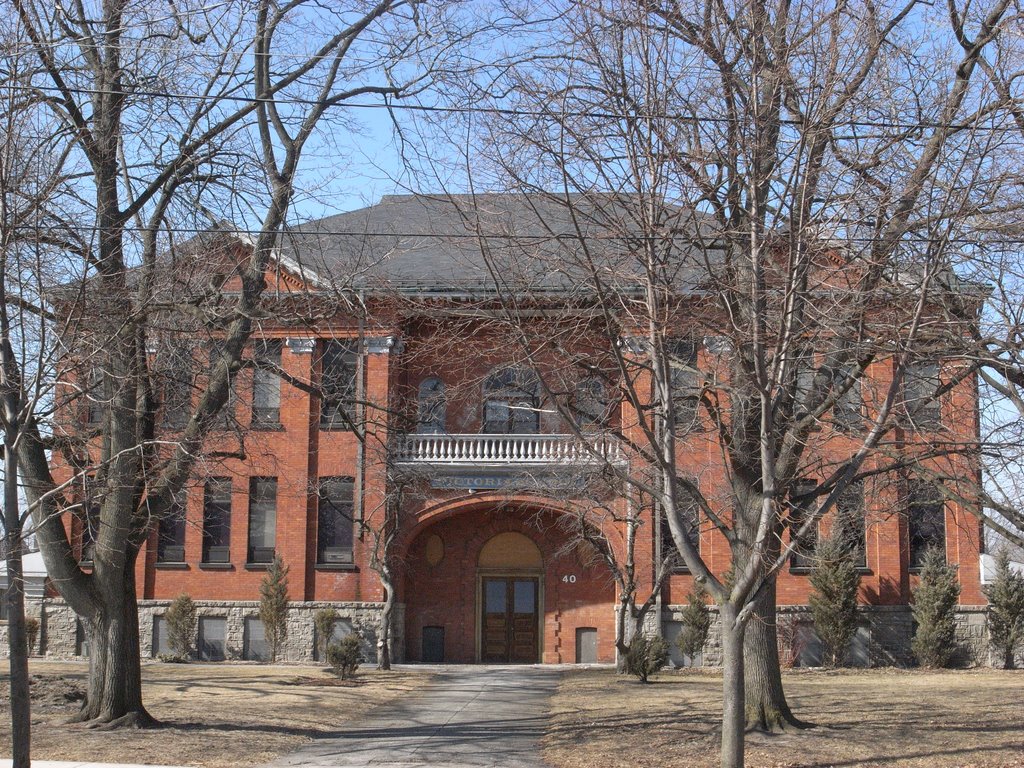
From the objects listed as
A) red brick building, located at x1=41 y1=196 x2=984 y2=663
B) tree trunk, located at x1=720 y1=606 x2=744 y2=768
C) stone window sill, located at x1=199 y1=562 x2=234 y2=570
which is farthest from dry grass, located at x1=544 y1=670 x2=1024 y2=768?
stone window sill, located at x1=199 y1=562 x2=234 y2=570

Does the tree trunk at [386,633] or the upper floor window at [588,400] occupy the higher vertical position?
the upper floor window at [588,400]

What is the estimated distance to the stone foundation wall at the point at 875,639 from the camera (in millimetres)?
28047

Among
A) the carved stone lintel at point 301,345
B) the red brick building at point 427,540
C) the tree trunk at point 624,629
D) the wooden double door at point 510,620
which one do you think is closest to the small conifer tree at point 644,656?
the tree trunk at point 624,629

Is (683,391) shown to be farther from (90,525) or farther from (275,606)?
(275,606)

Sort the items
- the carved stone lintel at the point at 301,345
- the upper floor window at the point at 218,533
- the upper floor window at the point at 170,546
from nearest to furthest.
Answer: the carved stone lintel at the point at 301,345 < the upper floor window at the point at 218,533 < the upper floor window at the point at 170,546

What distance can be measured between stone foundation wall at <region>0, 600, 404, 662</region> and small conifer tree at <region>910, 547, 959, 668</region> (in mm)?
12931

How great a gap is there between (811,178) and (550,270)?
2.84 metres

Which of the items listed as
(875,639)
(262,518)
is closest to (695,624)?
(875,639)

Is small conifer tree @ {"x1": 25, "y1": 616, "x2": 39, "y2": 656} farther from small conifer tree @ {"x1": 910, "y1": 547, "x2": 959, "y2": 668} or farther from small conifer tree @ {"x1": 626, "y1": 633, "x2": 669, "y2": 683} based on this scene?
small conifer tree @ {"x1": 910, "y1": 547, "x2": 959, "y2": 668}

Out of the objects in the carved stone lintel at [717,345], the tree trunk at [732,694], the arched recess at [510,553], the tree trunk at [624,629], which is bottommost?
the tree trunk at [624,629]

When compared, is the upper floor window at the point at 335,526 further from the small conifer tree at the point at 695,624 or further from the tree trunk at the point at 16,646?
the tree trunk at the point at 16,646

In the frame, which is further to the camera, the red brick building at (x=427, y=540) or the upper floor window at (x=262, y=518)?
the upper floor window at (x=262, y=518)

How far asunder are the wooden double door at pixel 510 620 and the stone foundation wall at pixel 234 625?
92.6 inches

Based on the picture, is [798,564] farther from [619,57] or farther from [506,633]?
[619,57]
